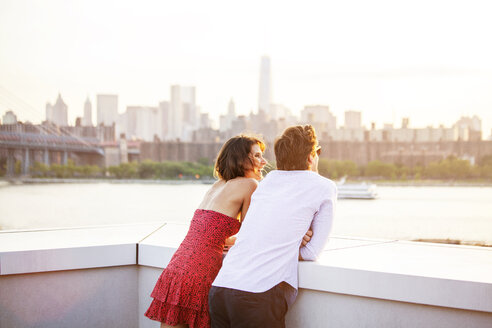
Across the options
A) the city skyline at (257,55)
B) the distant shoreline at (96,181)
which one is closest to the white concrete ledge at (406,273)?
the city skyline at (257,55)

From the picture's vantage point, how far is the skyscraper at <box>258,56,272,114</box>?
50.5 meters

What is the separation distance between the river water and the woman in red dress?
59.0ft

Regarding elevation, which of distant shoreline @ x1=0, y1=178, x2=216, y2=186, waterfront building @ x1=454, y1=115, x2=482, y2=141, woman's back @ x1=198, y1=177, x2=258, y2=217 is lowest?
distant shoreline @ x1=0, y1=178, x2=216, y2=186

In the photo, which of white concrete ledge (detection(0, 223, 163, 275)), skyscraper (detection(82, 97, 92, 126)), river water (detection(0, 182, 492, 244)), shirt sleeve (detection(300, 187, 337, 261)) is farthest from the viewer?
skyscraper (detection(82, 97, 92, 126))

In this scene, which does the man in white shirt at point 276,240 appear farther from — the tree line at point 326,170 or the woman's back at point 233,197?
the tree line at point 326,170

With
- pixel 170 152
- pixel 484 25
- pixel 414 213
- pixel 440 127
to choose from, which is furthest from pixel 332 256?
pixel 170 152

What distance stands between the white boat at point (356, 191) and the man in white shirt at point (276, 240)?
97.2 ft

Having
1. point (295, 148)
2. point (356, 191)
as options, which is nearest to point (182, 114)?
point (356, 191)

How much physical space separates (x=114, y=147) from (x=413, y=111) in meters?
27.5

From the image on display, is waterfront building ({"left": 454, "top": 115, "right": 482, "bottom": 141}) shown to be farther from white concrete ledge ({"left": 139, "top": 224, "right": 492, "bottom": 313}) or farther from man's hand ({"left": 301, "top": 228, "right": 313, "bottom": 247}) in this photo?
man's hand ({"left": 301, "top": 228, "right": 313, "bottom": 247})

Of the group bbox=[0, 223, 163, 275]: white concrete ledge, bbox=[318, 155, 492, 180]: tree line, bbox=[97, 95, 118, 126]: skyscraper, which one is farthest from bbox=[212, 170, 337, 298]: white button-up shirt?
bbox=[97, 95, 118, 126]: skyscraper

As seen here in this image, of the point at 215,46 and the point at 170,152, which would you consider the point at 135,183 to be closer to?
the point at 170,152

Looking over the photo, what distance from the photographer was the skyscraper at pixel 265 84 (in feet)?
→ 166

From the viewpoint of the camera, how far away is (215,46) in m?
39.0
